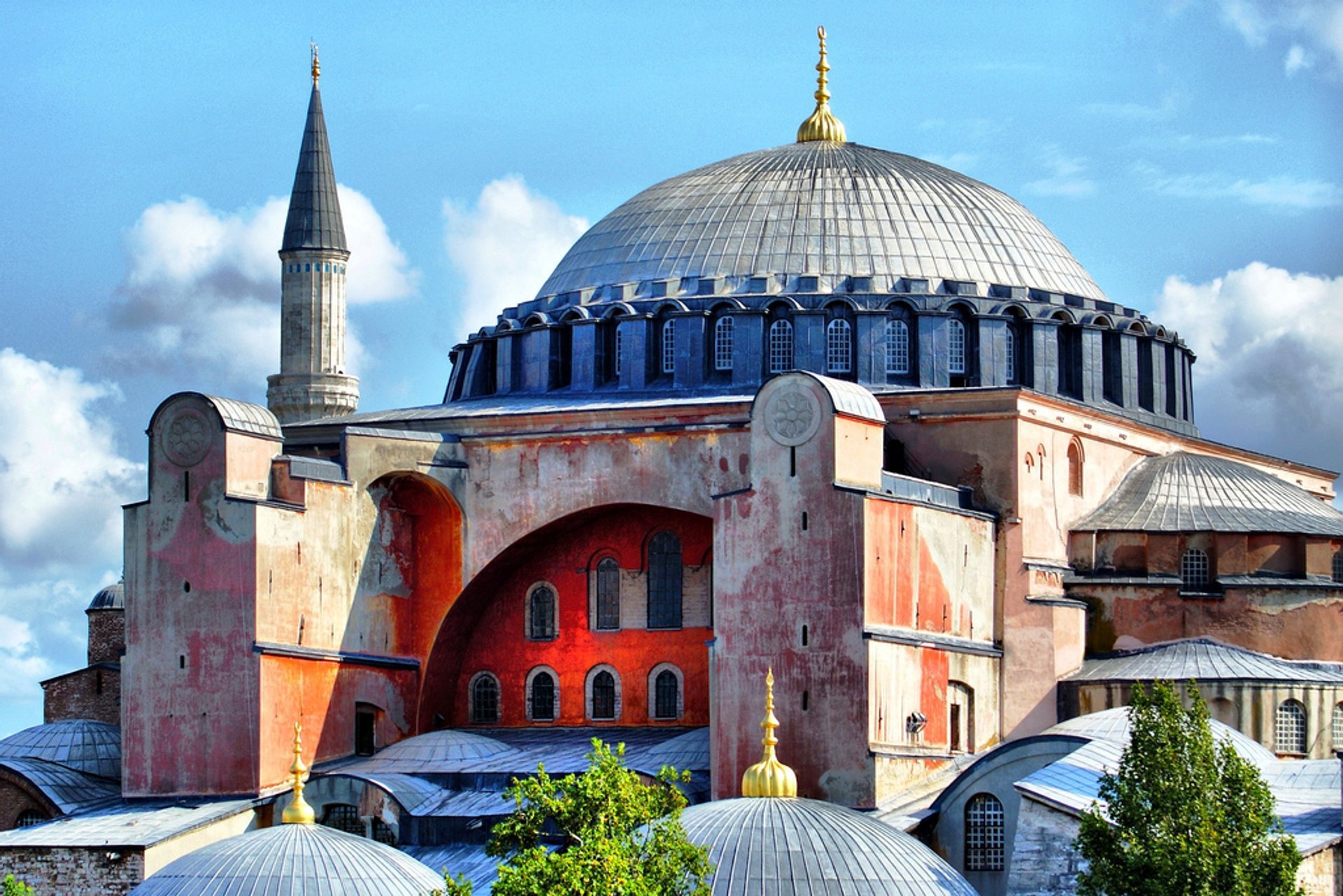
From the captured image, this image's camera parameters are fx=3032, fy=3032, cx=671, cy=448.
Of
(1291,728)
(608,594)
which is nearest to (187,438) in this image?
(608,594)

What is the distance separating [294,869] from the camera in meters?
43.6

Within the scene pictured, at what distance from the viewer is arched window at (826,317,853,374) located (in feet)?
187

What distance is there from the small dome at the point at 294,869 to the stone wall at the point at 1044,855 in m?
8.60

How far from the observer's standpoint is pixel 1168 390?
61000 mm

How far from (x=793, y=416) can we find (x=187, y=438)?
11.0 metres

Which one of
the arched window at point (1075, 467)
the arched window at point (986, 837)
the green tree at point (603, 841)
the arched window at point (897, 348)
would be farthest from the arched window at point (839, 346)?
the green tree at point (603, 841)

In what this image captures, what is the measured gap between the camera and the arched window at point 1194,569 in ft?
176

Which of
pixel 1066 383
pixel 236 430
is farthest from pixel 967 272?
pixel 236 430

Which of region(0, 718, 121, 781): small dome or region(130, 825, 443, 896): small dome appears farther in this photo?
region(0, 718, 121, 781): small dome

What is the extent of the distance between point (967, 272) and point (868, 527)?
39.2ft

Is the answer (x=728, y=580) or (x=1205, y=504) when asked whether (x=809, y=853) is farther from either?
(x=1205, y=504)

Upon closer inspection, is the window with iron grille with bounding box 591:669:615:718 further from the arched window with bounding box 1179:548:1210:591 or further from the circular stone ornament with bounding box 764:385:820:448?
the arched window with bounding box 1179:548:1210:591

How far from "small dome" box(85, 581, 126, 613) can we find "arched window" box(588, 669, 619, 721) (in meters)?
15.3

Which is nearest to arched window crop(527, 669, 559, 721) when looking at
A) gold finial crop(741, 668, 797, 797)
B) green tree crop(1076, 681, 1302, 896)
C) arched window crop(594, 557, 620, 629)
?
arched window crop(594, 557, 620, 629)
